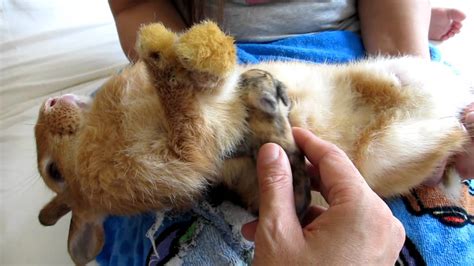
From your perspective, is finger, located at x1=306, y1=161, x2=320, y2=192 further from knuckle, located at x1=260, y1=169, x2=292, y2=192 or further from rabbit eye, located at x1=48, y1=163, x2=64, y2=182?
rabbit eye, located at x1=48, y1=163, x2=64, y2=182

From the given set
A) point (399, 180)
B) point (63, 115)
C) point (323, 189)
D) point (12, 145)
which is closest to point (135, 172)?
point (63, 115)

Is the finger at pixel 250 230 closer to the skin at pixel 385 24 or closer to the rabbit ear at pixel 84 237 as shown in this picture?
the rabbit ear at pixel 84 237

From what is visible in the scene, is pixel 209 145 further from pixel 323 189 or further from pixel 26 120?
pixel 26 120

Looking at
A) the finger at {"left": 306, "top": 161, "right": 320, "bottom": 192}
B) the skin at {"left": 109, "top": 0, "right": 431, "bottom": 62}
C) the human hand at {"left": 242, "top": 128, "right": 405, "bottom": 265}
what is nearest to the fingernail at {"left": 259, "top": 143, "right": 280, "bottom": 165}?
the human hand at {"left": 242, "top": 128, "right": 405, "bottom": 265}

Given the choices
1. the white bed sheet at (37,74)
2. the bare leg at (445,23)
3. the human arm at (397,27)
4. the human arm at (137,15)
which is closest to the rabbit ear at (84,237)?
the white bed sheet at (37,74)

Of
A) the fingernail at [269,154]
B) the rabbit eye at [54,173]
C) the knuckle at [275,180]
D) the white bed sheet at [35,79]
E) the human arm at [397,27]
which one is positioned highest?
the fingernail at [269,154]

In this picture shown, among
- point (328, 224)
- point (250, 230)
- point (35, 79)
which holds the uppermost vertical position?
point (328, 224)

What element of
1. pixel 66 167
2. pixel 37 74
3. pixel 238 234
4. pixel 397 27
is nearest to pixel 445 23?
pixel 397 27

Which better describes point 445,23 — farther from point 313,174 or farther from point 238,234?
point 238,234
